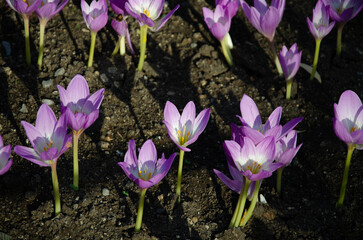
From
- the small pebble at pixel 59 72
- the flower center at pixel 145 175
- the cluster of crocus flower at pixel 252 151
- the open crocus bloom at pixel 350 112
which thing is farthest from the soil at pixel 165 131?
the open crocus bloom at pixel 350 112

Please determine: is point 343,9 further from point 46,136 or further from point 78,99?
point 46,136

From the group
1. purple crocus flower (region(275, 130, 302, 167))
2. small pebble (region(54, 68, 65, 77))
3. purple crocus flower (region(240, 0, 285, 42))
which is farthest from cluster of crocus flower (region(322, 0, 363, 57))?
small pebble (region(54, 68, 65, 77))

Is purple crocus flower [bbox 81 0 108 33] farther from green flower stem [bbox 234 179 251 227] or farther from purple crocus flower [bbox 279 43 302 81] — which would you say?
green flower stem [bbox 234 179 251 227]

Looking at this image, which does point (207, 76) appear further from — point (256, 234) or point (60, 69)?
point (256, 234)

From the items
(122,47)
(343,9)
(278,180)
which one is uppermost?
(343,9)

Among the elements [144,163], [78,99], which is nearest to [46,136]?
[78,99]

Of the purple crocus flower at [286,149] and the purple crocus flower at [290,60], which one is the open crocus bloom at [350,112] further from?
the purple crocus flower at [290,60]
